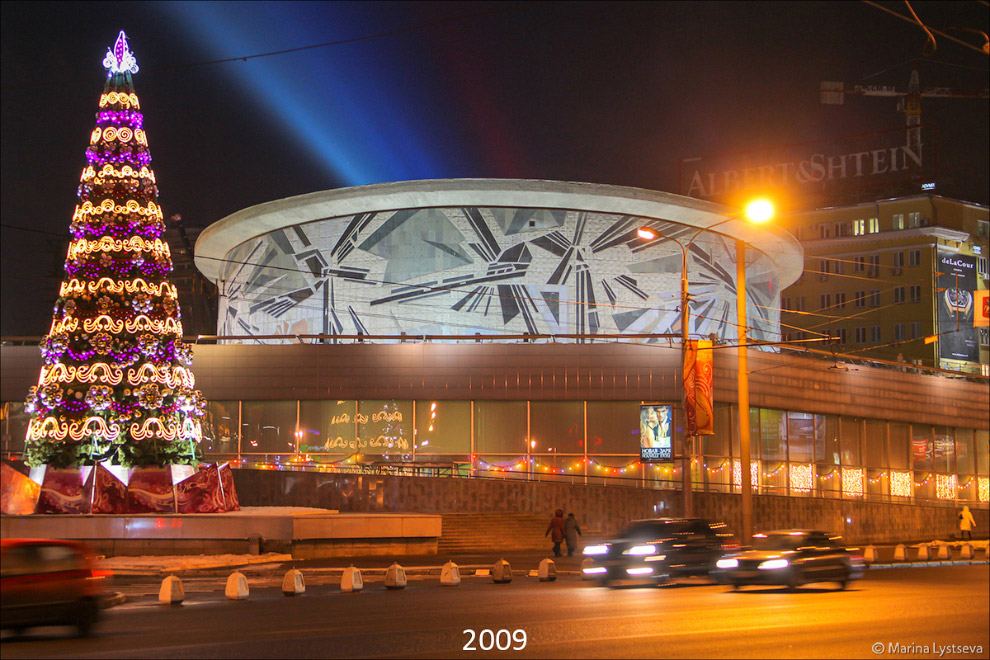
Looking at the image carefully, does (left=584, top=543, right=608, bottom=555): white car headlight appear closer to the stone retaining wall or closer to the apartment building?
the stone retaining wall

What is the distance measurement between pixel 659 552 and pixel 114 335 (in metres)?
15.5

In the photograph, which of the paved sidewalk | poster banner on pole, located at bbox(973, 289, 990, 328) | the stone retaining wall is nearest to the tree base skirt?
the paved sidewalk

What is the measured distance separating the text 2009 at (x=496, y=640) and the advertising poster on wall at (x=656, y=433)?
77.2 ft

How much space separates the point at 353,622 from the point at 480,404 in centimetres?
2860

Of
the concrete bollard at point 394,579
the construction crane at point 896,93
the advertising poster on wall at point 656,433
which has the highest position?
the construction crane at point 896,93

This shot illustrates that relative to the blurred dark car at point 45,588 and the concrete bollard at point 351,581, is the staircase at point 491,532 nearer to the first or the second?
the concrete bollard at point 351,581

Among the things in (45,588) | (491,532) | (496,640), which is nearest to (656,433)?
(491,532)

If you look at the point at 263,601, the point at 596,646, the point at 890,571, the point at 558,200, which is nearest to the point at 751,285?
the point at 558,200

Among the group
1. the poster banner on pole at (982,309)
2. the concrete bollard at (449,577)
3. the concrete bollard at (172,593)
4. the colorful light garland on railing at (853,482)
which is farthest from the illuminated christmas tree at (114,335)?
the colorful light garland on railing at (853,482)

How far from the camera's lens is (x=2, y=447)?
145 ft


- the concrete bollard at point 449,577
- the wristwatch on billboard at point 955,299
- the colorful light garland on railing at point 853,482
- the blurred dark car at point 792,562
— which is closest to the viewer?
the blurred dark car at point 792,562

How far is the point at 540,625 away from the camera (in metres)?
14.1

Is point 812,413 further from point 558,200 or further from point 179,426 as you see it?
point 179,426

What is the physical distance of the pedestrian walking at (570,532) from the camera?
3234 centimetres
